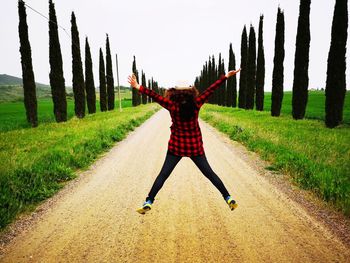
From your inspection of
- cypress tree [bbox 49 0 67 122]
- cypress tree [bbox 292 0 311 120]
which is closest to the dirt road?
cypress tree [bbox 292 0 311 120]

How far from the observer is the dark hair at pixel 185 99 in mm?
3873

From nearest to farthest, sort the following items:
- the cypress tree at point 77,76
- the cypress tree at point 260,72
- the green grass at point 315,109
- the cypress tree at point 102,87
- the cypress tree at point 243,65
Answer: the green grass at point 315,109 < the cypress tree at point 77,76 < the cypress tree at point 260,72 < the cypress tree at point 243,65 < the cypress tree at point 102,87

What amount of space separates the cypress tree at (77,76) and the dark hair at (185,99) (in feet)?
84.9

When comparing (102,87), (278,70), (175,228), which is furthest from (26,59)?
(278,70)

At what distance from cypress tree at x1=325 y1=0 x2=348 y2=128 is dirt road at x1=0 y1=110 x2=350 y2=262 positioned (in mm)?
13320

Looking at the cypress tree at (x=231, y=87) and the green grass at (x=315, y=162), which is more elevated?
the cypress tree at (x=231, y=87)

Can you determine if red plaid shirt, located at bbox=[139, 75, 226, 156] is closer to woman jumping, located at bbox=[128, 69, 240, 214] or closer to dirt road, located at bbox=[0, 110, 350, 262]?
woman jumping, located at bbox=[128, 69, 240, 214]

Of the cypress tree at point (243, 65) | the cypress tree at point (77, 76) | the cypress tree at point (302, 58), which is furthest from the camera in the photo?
the cypress tree at point (243, 65)

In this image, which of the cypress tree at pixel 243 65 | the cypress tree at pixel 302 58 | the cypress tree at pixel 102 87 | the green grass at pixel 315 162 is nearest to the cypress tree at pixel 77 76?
the cypress tree at pixel 102 87

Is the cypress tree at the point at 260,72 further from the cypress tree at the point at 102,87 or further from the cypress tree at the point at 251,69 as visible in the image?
the cypress tree at the point at 102,87

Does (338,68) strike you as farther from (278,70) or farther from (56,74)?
(56,74)

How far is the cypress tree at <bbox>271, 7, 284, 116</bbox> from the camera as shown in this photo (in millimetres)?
25859

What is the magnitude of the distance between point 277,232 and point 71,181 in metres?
4.69

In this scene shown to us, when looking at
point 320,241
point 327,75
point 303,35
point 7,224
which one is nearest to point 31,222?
point 7,224
